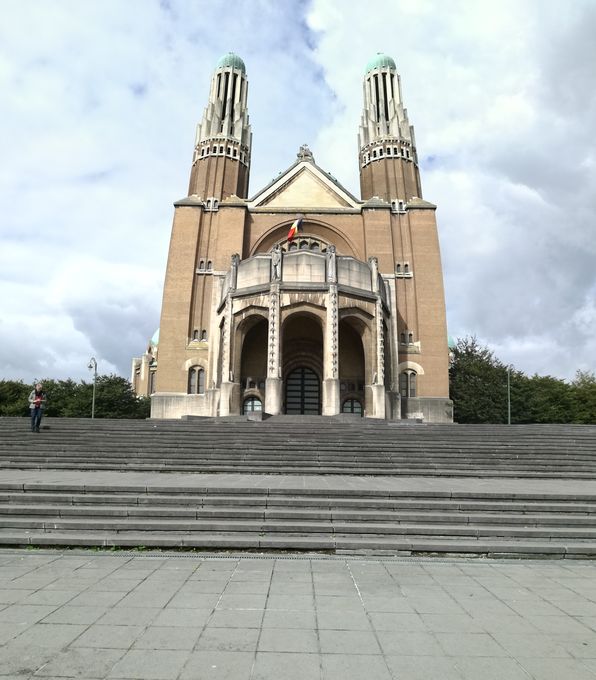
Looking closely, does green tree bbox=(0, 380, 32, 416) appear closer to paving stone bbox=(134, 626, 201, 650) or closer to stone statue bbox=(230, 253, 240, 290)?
stone statue bbox=(230, 253, 240, 290)

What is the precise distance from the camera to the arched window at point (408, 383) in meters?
31.2

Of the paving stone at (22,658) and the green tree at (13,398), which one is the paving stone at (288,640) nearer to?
the paving stone at (22,658)

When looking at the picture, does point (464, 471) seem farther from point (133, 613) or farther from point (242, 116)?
point (242, 116)

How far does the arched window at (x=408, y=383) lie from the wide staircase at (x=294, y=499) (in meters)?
17.7

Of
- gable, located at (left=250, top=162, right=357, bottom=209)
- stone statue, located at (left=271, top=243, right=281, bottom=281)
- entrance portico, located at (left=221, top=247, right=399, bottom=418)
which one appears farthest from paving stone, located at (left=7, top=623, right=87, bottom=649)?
gable, located at (left=250, top=162, right=357, bottom=209)

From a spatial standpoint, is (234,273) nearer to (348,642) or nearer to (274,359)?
(274,359)

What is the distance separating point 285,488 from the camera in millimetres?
8062

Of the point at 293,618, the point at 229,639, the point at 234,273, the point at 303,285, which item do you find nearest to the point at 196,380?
the point at 234,273

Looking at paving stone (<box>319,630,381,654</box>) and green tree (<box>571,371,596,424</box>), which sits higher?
green tree (<box>571,371,596,424</box>)

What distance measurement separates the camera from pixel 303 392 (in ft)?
99.4

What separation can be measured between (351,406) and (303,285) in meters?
8.85

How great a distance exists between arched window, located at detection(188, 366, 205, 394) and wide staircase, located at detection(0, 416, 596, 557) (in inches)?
689

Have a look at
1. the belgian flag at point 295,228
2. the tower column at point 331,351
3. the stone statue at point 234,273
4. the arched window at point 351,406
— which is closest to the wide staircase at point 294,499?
the tower column at point 331,351

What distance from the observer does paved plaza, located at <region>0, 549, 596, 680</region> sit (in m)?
3.18
